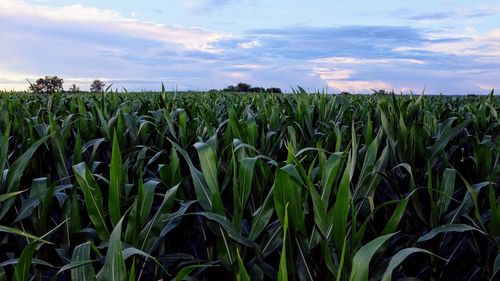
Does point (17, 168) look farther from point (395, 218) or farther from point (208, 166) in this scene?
point (395, 218)

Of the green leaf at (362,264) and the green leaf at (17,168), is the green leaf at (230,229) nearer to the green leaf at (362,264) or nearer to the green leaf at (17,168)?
→ the green leaf at (362,264)

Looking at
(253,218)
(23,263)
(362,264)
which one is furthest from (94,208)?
(362,264)

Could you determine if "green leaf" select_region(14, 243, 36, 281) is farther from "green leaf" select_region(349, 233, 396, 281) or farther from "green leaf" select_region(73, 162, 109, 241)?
"green leaf" select_region(349, 233, 396, 281)

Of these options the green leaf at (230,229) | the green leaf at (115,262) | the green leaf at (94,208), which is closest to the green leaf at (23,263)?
the green leaf at (115,262)

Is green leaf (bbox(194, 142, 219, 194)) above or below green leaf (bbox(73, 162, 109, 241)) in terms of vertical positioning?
above

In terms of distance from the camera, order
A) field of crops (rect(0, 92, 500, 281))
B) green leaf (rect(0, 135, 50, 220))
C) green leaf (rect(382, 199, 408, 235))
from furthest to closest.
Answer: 1. green leaf (rect(0, 135, 50, 220))
2. green leaf (rect(382, 199, 408, 235))
3. field of crops (rect(0, 92, 500, 281))

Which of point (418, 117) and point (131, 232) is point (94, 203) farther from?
point (418, 117)

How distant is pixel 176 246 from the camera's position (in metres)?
1.63

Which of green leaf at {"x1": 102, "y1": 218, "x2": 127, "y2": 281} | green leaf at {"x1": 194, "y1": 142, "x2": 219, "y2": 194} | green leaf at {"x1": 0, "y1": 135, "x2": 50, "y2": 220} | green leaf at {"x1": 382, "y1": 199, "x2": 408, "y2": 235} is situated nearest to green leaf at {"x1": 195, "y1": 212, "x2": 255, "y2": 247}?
green leaf at {"x1": 194, "y1": 142, "x2": 219, "y2": 194}

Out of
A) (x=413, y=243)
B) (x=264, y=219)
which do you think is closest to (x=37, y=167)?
(x=264, y=219)

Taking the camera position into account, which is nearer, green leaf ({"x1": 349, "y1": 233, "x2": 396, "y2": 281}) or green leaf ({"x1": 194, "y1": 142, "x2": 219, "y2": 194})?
green leaf ({"x1": 349, "y1": 233, "x2": 396, "y2": 281})

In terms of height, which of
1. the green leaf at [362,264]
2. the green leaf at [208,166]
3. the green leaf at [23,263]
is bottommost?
the green leaf at [23,263]

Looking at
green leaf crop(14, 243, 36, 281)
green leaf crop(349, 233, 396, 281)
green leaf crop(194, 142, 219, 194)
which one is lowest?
green leaf crop(14, 243, 36, 281)

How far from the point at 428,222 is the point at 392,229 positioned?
0.45 meters
